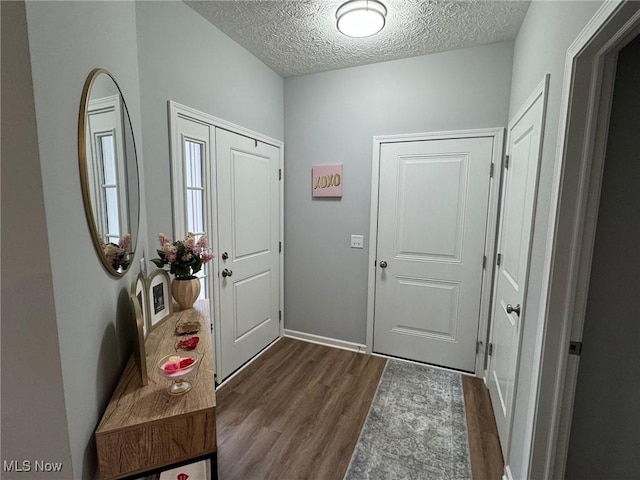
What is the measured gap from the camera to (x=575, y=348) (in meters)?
1.17

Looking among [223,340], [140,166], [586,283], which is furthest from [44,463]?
[586,283]

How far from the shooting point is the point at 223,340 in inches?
92.8

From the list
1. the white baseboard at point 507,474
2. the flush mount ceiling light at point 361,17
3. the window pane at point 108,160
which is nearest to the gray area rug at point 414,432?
the white baseboard at point 507,474

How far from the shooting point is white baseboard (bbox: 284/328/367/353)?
2.92 meters

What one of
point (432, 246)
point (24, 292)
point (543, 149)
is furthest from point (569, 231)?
point (24, 292)

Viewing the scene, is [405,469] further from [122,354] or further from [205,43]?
[205,43]

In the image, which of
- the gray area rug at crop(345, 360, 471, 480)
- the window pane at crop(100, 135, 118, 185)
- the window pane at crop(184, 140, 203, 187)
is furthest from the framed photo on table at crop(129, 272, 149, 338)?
the gray area rug at crop(345, 360, 471, 480)

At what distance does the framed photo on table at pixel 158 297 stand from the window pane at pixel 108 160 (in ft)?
1.70

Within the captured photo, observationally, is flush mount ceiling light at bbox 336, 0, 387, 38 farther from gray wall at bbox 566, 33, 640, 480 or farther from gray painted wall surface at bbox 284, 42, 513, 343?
gray wall at bbox 566, 33, 640, 480

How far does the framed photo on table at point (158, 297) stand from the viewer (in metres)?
1.46

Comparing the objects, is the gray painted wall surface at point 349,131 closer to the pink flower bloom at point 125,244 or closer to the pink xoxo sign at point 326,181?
the pink xoxo sign at point 326,181

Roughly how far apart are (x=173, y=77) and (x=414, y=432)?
2634 mm

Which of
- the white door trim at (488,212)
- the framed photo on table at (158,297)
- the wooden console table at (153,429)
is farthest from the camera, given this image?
the white door trim at (488,212)

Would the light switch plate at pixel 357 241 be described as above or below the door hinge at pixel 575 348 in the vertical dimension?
above
